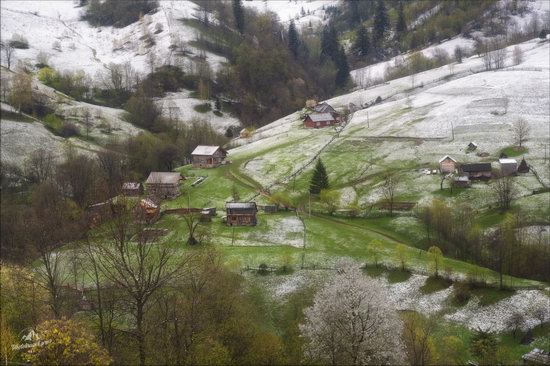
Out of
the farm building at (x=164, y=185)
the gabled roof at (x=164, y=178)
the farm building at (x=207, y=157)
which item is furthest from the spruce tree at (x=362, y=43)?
the farm building at (x=164, y=185)

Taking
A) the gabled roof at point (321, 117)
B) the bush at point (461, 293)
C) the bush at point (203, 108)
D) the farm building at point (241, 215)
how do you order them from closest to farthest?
the bush at point (461, 293) → the farm building at point (241, 215) → the gabled roof at point (321, 117) → the bush at point (203, 108)

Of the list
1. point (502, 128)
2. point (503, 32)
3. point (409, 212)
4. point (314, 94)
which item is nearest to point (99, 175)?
point (409, 212)

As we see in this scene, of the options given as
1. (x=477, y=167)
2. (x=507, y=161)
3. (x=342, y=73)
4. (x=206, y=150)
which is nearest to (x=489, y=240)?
(x=477, y=167)

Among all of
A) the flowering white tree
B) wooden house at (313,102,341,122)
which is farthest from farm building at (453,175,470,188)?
wooden house at (313,102,341,122)

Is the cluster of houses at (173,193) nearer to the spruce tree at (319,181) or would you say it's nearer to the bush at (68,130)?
the spruce tree at (319,181)

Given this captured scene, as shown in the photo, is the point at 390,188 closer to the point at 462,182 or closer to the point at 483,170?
the point at 462,182

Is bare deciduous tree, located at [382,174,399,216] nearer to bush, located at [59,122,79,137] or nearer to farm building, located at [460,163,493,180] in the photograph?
farm building, located at [460,163,493,180]

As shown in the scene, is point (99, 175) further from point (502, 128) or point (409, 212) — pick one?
point (502, 128)
